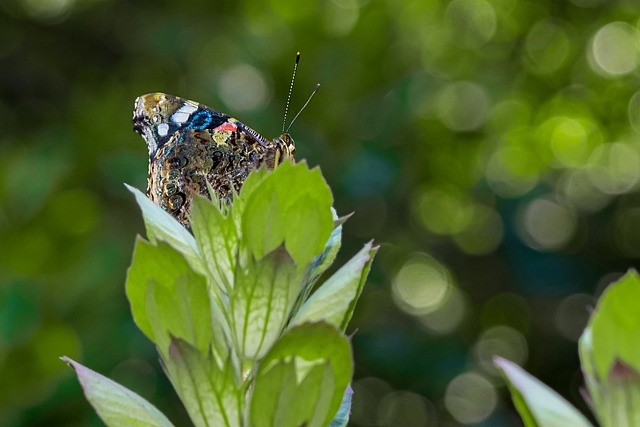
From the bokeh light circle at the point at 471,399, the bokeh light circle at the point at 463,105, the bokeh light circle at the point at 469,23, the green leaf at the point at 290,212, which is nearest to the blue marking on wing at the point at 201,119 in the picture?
the green leaf at the point at 290,212

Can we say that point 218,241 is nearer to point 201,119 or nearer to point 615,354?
point 615,354

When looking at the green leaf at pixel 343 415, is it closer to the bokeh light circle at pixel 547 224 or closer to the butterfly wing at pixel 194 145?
the butterfly wing at pixel 194 145

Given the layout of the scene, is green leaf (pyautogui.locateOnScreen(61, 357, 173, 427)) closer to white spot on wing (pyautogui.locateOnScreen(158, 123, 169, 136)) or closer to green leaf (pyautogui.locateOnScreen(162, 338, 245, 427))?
green leaf (pyautogui.locateOnScreen(162, 338, 245, 427))

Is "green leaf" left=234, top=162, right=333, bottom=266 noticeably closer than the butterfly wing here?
Yes

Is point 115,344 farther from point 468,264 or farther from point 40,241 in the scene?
point 468,264

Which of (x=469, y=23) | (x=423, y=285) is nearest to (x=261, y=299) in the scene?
(x=423, y=285)


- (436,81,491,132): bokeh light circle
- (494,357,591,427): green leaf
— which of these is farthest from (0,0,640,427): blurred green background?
(494,357,591,427): green leaf

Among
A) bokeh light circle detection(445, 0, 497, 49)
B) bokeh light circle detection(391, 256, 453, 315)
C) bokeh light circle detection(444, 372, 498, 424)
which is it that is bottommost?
bokeh light circle detection(444, 372, 498, 424)
